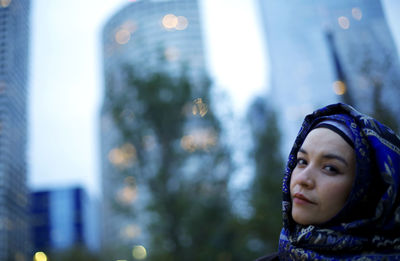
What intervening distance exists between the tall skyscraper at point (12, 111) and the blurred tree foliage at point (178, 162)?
23.7 feet

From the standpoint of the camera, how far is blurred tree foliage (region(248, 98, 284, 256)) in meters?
12.4

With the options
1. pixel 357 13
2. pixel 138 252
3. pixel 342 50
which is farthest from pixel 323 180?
pixel 138 252

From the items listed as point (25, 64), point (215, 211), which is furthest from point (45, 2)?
point (215, 211)

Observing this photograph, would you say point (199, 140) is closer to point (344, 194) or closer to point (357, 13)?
point (357, 13)

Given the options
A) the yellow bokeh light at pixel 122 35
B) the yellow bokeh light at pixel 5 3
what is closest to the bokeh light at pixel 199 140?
the yellow bokeh light at pixel 5 3

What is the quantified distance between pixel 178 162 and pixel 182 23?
145 ft

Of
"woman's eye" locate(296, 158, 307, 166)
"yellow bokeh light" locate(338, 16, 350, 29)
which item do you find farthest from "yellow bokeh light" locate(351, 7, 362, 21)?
"woman's eye" locate(296, 158, 307, 166)

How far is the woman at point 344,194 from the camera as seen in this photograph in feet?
3.86

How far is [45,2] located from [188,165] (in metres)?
8.13

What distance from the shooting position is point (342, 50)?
21.1 ft

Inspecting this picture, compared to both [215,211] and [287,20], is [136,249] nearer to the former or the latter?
Result: [215,211]

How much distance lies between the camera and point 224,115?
14422mm

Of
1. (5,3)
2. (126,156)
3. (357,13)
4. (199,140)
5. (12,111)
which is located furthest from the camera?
(199,140)

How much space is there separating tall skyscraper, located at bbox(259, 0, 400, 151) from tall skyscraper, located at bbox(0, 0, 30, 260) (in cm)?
483
